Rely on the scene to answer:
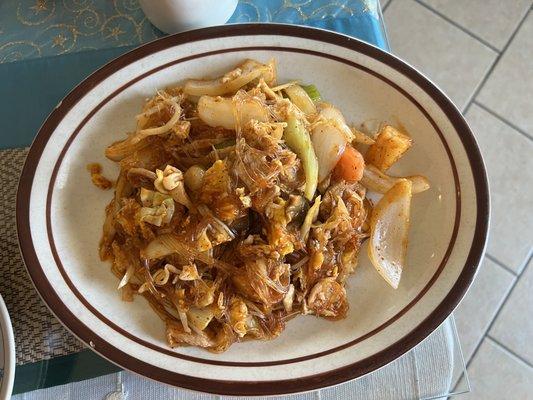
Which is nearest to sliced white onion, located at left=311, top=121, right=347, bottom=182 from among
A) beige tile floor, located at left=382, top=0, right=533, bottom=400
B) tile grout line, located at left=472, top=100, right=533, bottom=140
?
beige tile floor, located at left=382, top=0, right=533, bottom=400

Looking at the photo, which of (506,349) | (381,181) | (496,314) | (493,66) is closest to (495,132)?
(493,66)

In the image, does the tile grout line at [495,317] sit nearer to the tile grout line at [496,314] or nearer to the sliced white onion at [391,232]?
the tile grout line at [496,314]

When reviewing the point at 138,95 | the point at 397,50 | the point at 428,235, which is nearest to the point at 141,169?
the point at 138,95

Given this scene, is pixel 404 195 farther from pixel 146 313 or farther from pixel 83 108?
pixel 83 108

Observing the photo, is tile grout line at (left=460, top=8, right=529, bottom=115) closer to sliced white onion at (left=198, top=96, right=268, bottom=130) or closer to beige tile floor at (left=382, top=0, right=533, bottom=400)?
beige tile floor at (left=382, top=0, right=533, bottom=400)

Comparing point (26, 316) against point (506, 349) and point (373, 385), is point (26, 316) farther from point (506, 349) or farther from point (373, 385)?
point (506, 349)
